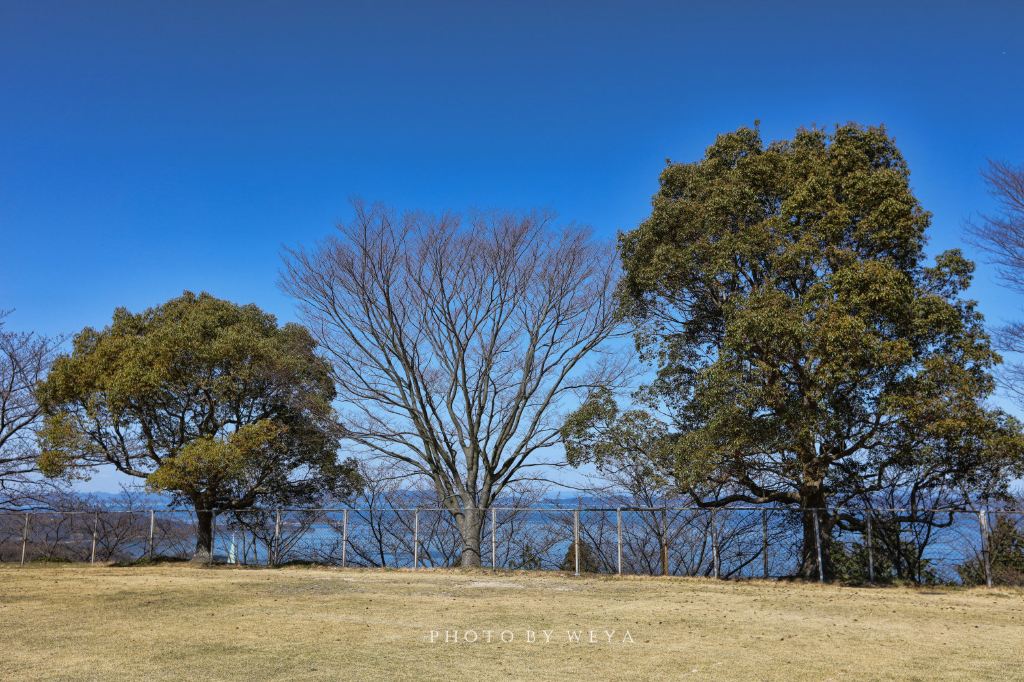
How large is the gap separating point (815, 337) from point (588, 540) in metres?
6.64

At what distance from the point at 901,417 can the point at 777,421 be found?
1912mm

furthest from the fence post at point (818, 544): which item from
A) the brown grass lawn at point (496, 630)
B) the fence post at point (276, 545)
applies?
the fence post at point (276, 545)

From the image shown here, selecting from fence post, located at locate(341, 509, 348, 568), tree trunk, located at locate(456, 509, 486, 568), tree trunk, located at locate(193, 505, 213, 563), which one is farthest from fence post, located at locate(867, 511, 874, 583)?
tree trunk, located at locate(193, 505, 213, 563)

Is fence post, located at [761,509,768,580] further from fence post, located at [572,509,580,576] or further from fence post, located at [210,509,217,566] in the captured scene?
fence post, located at [210,509,217,566]

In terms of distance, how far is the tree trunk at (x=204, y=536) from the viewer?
17109 millimetres

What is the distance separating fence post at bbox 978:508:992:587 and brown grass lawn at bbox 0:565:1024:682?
2.70ft

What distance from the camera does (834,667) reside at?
5.74 m

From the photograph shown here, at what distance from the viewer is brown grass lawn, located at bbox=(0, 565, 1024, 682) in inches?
222

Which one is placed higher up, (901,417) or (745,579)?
(901,417)

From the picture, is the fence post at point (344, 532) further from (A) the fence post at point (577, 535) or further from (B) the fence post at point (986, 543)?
(B) the fence post at point (986, 543)

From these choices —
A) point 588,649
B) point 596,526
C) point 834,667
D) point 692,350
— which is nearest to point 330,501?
point 596,526

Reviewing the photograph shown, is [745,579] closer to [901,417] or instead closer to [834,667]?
[901,417]

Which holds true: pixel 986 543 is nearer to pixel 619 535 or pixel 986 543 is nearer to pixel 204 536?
pixel 619 535

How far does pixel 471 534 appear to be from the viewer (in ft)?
54.0
